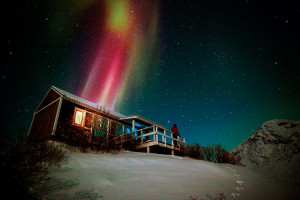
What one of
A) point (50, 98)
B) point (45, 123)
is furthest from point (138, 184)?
point (50, 98)

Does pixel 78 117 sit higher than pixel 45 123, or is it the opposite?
pixel 78 117

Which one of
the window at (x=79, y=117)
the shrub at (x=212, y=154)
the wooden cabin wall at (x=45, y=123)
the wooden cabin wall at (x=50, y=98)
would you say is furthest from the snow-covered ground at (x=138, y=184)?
the wooden cabin wall at (x=50, y=98)

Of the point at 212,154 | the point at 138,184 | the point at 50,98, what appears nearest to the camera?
the point at 138,184

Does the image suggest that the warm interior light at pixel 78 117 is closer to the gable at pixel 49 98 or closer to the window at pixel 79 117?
the window at pixel 79 117

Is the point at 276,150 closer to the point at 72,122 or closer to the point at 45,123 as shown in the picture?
the point at 72,122

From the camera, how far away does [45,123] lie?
11812mm

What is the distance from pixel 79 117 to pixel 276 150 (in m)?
15.4

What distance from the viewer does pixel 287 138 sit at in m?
11.7

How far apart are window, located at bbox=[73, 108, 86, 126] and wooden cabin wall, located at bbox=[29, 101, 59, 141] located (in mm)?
1383

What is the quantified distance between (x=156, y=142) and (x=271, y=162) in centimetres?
862

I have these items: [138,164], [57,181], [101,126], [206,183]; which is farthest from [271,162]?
[57,181]

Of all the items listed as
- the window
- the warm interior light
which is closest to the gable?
the window

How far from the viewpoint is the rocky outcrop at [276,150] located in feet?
32.3

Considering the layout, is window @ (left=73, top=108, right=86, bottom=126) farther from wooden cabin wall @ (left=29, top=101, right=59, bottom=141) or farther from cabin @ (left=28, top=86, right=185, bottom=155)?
wooden cabin wall @ (left=29, top=101, right=59, bottom=141)
